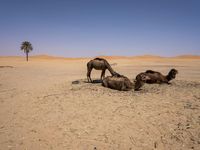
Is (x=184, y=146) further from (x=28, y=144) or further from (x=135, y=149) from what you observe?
(x=28, y=144)

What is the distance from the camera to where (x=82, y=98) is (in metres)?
10.5

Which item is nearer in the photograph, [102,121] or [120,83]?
[102,121]

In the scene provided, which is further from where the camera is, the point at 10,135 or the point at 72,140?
the point at 10,135

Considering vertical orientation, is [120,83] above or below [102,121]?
above

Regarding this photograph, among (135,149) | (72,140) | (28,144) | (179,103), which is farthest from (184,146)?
(28,144)

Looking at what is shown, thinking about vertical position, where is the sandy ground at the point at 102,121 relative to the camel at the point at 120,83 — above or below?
below

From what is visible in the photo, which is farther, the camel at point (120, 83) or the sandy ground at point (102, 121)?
the camel at point (120, 83)

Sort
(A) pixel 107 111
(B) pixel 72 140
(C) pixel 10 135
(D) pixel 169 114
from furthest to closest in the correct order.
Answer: (A) pixel 107 111 → (D) pixel 169 114 → (C) pixel 10 135 → (B) pixel 72 140

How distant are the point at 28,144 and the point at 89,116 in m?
2.48

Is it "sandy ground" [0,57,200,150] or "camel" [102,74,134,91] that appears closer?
"sandy ground" [0,57,200,150]

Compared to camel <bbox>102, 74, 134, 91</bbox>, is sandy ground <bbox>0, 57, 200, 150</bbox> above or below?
below

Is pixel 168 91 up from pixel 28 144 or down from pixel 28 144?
up

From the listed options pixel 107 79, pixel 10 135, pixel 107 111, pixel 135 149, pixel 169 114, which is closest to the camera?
pixel 135 149

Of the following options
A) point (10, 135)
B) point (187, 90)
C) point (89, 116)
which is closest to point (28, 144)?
point (10, 135)
